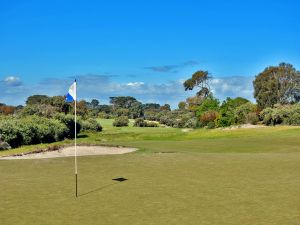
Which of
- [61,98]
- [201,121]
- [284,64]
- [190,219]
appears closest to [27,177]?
[190,219]

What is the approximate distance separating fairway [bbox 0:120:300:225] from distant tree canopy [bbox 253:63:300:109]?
312ft

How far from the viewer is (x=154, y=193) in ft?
54.4

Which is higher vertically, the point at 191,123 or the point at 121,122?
the point at 121,122

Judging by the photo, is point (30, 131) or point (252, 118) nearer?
point (30, 131)

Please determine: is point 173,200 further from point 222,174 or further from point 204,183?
point 222,174

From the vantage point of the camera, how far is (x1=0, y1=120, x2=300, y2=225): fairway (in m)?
12.9

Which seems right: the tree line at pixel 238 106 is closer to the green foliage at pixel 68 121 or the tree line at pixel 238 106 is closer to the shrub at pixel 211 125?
the shrub at pixel 211 125

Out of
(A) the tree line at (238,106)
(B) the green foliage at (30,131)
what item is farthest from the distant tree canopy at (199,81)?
(B) the green foliage at (30,131)

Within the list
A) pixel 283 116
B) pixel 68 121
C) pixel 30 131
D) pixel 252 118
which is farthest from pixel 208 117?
pixel 30 131

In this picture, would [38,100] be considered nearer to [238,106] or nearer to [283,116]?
[238,106]

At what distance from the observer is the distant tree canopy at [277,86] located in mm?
118688

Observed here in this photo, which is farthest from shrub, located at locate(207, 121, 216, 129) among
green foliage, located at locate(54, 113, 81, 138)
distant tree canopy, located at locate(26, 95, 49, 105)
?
distant tree canopy, located at locate(26, 95, 49, 105)

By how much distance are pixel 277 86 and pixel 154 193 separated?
109691mm

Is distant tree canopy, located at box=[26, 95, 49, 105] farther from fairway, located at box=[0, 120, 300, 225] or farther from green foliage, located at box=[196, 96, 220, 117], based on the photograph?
fairway, located at box=[0, 120, 300, 225]
